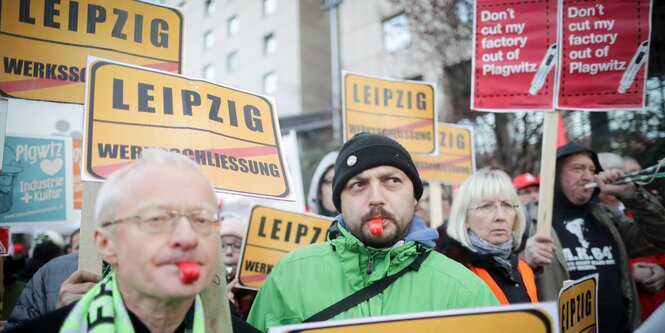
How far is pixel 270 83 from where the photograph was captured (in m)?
24.5

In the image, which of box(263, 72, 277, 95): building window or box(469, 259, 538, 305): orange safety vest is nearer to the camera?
box(469, 259, 538, 305): orange safety vest

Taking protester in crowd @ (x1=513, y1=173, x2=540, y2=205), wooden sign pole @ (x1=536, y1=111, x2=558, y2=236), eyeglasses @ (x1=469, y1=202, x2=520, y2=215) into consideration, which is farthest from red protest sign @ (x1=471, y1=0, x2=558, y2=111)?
protester in crowd @ (x1=513, y1=173, x2=540, y2=205)

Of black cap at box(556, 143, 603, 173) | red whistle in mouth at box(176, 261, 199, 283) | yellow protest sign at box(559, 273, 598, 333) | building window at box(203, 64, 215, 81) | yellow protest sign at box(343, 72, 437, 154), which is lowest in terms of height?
yellow protest sign at box(559, 273, 598, 333)

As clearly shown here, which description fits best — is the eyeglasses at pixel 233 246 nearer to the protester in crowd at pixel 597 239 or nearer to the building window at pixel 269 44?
the protester in crowd at pixel 597 239

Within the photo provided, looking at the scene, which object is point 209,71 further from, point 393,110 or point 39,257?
point 393,110

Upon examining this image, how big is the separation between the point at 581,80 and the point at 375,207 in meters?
2.04

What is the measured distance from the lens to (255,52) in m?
25.1

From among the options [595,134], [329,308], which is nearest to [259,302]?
[329,308]

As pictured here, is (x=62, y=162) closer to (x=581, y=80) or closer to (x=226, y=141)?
(x=226, y=141)

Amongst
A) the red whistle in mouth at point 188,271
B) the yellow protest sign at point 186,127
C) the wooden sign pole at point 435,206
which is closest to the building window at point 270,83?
the wooden sign pole at point 435,206

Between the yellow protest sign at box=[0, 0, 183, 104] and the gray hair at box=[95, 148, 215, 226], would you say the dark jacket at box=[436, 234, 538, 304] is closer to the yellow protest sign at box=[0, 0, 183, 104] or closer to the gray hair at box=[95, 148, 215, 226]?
the gray hair at box=[95, 148, 215, 226]

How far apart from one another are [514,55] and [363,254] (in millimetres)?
2083

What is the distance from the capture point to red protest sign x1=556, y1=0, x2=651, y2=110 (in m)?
3.04

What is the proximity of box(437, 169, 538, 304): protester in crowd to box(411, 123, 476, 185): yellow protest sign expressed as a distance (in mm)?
1942
